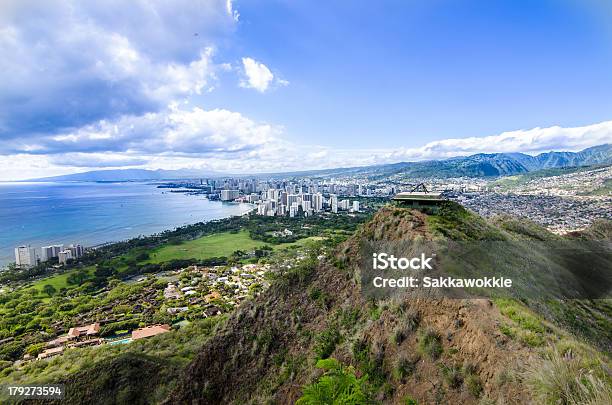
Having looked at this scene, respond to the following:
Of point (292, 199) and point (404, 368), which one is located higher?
point (404, 368)

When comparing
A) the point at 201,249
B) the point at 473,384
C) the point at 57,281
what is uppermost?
the point at 473,384

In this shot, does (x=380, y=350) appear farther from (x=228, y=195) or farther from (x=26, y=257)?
(x=228, y=195)

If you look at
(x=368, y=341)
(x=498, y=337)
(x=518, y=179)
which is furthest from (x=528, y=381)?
(x=518, y=179)

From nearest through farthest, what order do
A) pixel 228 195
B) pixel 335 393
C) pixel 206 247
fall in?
pixel 335 393 → pixel 206 247 → pixel 228 195

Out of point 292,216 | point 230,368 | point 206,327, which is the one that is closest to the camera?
point 230,368

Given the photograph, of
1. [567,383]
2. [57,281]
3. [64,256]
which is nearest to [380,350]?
[567,383]

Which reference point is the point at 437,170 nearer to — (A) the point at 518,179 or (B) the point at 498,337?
(A) the point at 518,179

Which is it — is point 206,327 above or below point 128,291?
above

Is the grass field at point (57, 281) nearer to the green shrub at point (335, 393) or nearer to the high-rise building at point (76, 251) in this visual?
the high-rise building at point (76, 251)

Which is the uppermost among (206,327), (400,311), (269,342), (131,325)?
(400,311)
